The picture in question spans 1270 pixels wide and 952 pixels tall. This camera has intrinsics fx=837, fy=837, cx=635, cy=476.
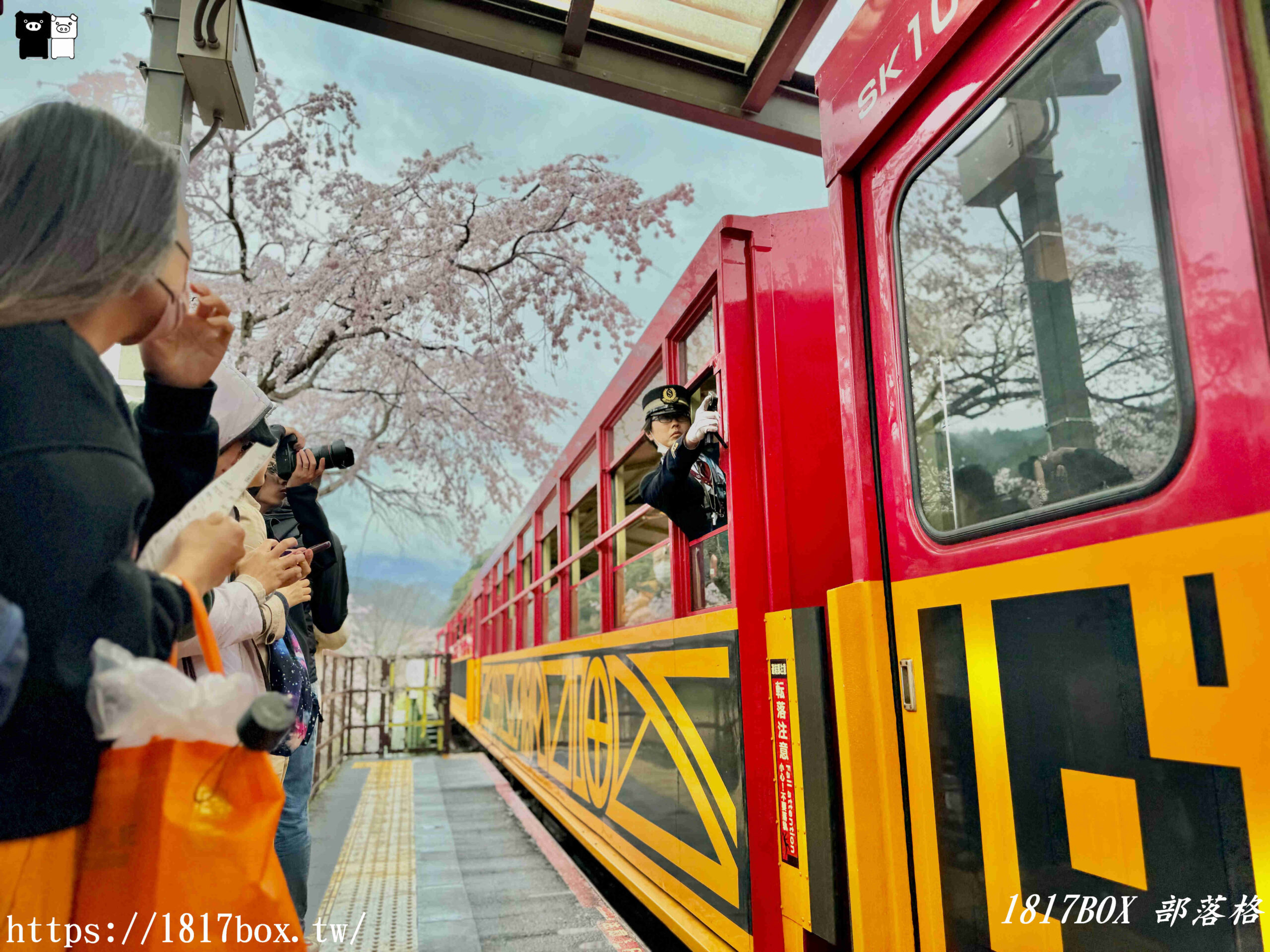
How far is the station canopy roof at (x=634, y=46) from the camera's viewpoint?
9.93ft

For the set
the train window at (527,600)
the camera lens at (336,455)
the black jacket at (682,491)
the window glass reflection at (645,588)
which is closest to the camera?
the camera lens at (336,455)

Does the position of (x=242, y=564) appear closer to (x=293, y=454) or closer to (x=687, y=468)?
(x=293, y=454)

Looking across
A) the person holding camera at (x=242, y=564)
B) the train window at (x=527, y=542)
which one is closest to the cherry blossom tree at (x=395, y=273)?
the train window at (x=527, y=542)

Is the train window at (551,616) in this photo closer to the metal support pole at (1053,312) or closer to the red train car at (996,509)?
the red train car at (996,509)

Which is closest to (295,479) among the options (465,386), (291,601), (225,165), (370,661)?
(291,601)

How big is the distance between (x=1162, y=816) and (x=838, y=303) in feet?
3.95

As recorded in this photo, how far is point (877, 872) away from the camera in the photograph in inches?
67.0

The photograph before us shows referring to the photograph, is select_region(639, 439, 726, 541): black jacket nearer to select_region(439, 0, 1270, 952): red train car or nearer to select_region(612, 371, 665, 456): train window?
select_region(439, 0, 1270, 952): red train car

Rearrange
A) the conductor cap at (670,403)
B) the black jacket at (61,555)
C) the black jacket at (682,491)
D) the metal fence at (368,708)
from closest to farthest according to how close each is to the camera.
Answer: the black jacket at (61,555)
the black jacket at (682,491)
the conductor cap at (670,403)
the metal fence at (368,708)

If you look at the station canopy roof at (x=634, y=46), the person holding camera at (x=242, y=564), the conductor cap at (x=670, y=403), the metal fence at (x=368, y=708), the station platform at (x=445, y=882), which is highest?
the station canopy roof at (x=634, y=46)

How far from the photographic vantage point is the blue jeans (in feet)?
7.26

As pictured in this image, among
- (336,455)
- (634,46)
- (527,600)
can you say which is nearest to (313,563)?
(336,455)

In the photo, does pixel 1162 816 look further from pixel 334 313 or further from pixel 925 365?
pixel 334 313

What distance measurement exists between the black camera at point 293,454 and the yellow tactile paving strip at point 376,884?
1.41 m
